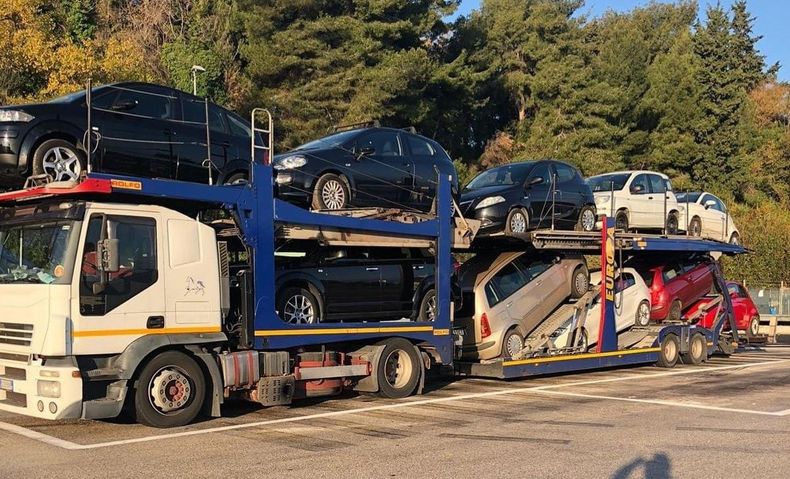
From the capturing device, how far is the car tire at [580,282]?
14109mm

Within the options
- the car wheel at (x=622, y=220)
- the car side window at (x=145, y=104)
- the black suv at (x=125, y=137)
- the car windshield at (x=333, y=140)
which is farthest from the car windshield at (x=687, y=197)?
the car side window at (x=145, y=104)

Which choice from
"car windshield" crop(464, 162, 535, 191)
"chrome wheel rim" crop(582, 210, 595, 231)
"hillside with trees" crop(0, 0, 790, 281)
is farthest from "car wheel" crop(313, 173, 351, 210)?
"hillside with trees" crop(0, 0, 790, 281)

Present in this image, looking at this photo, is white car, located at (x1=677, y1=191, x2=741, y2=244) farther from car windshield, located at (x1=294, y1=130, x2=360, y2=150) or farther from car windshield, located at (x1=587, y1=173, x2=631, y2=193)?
car windshield, located at (x1=294, y1=130, x2=360, y2=150)

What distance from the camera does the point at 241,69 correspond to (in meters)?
37.0

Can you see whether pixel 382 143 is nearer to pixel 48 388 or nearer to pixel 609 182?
pixel 48 388

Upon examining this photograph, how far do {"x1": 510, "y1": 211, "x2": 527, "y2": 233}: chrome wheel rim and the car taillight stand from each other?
58.1 inches

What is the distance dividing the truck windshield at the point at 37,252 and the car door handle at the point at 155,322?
3.03ft

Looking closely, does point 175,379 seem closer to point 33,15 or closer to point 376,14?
point 33,15

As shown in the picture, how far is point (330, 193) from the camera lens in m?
10.8

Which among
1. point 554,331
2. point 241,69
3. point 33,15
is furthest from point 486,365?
point 241,69

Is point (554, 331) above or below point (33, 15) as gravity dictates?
below

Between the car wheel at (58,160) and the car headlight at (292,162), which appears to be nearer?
the car wheel at (58,160)

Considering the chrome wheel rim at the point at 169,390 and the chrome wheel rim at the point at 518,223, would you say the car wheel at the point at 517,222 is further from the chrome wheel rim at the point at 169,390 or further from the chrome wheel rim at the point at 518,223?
the chrome wheel rim at the point at 169,390

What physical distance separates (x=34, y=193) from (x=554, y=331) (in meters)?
8.68
